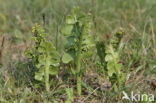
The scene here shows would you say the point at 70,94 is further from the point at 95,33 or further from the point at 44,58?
the point at 95,33

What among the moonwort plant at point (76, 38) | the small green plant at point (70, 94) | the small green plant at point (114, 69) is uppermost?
the moonwort plant at point (76, 38)

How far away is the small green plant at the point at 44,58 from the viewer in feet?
7.55

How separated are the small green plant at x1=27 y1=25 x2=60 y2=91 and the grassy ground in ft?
0.32

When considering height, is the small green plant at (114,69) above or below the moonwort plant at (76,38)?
below

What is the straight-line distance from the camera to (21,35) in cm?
357

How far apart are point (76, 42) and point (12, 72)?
57cm

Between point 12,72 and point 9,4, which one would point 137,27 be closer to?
point 12,72

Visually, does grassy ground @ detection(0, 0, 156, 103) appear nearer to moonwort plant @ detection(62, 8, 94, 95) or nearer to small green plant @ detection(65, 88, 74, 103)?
small green plant @ detection(65, 88, 74, 103)

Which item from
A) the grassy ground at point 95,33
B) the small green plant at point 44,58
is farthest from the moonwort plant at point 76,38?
the grassy ground at point 95,33

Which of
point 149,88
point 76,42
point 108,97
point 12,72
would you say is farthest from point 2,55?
point 149,88

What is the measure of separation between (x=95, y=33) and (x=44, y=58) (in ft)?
2.21

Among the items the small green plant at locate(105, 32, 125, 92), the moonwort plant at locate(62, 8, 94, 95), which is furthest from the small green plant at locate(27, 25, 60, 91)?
the small green plant at locate(105, 32, 125, 92)

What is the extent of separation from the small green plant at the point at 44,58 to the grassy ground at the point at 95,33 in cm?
10

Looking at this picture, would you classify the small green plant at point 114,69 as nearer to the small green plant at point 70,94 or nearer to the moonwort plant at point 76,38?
the moonwort plant at point 76,38
